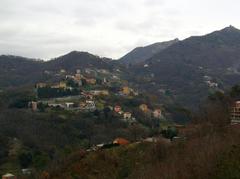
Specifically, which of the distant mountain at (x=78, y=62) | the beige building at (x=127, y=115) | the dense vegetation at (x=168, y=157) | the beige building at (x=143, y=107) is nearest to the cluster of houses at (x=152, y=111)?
the beige building at (x=143, y=107)

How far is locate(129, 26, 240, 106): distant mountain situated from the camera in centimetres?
11211

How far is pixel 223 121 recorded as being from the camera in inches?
1347

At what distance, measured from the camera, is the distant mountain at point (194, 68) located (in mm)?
112106

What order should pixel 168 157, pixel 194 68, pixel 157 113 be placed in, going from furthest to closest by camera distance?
pixel 194 68 → pixel 157 113 → pixel 168 157

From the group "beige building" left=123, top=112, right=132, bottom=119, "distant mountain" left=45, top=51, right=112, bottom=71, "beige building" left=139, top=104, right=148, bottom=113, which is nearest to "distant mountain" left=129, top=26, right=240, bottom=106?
"distant mountain" left=45, top=51, right=112, bottom=71

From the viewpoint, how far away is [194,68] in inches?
5472

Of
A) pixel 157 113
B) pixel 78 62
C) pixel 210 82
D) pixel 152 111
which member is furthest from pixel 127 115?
pixel 78 62

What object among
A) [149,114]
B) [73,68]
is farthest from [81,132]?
[73,68]

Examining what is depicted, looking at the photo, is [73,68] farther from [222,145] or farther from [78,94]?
[222,145]

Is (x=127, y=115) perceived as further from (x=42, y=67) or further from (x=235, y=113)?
(x=42, y=67)

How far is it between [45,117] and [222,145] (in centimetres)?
4239

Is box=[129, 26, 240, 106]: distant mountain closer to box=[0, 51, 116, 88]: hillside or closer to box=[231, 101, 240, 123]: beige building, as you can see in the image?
box=[0, 51, 116, 88]: hillside

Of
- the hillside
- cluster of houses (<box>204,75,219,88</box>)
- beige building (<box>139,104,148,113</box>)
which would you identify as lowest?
beige building (<box>139,104,148,113</box>)

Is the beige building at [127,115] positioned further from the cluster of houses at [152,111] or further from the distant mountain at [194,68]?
the distant mountain at [194,68]
